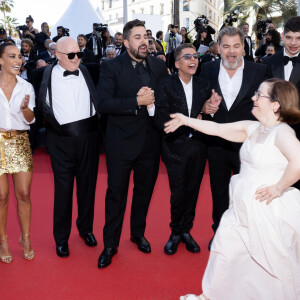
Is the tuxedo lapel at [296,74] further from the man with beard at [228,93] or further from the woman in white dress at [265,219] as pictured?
the woman in white dress at [265,219]

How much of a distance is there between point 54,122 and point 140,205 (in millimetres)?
1086

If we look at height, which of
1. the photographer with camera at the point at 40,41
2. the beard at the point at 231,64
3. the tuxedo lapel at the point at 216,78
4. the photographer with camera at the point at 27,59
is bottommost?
the tuxedo lapel at the point at 216,78

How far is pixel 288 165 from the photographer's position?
224 cm

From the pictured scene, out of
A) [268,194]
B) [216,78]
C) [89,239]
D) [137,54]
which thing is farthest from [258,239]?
[89,239]

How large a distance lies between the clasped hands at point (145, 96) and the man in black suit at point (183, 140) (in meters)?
0.20

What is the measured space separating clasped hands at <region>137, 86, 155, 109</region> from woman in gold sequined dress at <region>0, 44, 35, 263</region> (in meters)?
0.90

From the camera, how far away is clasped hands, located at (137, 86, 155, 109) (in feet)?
10.4

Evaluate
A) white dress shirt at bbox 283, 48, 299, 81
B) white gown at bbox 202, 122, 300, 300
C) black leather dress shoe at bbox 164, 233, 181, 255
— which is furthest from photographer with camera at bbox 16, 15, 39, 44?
white gown at bbox 202, 122, 300, 300

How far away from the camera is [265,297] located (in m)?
2.46

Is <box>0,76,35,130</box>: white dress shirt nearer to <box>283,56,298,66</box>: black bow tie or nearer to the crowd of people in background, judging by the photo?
the crowd of people in background

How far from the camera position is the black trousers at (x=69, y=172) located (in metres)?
3.56

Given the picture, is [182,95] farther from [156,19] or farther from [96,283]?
[156,19]

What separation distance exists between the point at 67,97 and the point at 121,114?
543mm

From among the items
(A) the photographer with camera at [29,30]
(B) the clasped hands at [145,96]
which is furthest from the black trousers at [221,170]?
(A) the photographer with camera at [29,30]
